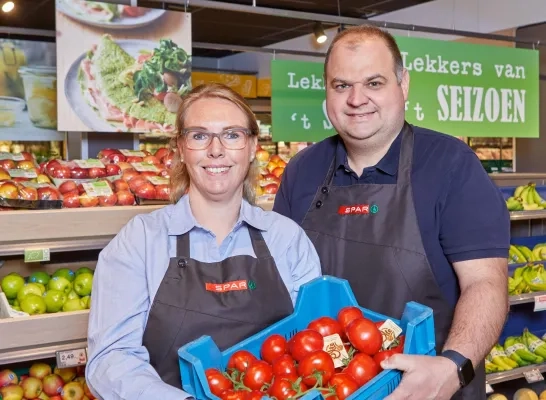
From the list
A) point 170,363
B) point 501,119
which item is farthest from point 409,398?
point 501,119

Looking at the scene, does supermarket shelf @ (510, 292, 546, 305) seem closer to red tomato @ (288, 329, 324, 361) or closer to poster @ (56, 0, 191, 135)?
poster @ (56, 0, 191, 135)

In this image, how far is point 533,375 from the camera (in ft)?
14.2

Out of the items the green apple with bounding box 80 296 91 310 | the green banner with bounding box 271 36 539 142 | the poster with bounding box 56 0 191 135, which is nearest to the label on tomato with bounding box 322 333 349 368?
the green apple with bounding box 80 296 91 310

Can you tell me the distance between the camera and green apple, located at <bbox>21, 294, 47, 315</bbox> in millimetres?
3020

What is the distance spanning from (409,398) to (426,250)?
23.9 inches

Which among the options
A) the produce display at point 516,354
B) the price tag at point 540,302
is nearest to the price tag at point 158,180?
the produce display at point 516,354

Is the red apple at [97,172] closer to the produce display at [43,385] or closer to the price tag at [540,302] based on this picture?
the produce display at [43,385]

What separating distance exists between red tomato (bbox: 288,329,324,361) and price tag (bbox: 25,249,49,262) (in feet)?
5.06

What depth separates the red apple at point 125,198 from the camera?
3439mm

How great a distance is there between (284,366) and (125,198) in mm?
1933

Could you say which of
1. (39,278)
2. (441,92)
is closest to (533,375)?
(441,92)

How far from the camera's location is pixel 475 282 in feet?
6.58

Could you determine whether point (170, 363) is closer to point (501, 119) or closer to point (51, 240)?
point (51, 240)

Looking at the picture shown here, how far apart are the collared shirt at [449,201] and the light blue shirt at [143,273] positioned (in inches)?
14.1
